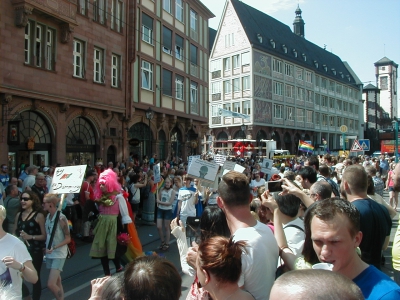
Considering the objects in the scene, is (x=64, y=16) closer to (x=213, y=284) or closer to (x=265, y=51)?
(x=213, y=284)

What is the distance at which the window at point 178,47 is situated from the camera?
85.6 feet

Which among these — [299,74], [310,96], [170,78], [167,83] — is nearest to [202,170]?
[167,83]

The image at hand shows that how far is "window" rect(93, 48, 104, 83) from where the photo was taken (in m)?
18.8

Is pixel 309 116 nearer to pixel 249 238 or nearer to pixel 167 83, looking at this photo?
pixel 167 83

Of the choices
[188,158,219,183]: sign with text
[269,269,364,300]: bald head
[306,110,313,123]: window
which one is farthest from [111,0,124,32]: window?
[306,110,313,123]: window

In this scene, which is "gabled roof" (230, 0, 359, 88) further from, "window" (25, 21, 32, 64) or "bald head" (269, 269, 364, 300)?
"bald head" (269, 269, 364, 300)

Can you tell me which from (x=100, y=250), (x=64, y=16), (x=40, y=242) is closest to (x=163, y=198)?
(x=100, y=250)

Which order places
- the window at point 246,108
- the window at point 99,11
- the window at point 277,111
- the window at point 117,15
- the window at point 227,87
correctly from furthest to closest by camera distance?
the window at point 277,111, the window at point 227,87, the window at point 246,108, the window at point 117,15, the window at point 99,11

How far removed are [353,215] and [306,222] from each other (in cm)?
32

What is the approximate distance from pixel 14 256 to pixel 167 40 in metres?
22.8

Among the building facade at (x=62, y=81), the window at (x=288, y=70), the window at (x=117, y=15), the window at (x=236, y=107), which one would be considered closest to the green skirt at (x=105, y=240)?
the building facade at (x=62, y=81)

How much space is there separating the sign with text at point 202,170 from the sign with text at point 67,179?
6.88 feet

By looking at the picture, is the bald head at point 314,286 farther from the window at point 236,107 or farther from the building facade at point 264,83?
the window at point 236,107

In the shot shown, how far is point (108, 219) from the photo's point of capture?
6.10 meters
